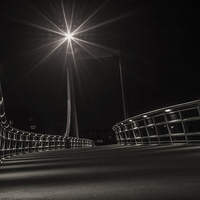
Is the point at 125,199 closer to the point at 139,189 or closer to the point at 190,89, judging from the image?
the point at 139,189

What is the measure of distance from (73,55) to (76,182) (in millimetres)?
31898

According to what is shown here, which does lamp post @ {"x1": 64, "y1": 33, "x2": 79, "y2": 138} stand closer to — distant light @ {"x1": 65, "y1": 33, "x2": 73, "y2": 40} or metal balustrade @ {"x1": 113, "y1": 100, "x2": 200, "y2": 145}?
distant light @ {"x1": 65, "y1": 33, "x2": 73, "y2": 40}

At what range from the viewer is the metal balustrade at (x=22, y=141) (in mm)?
9938

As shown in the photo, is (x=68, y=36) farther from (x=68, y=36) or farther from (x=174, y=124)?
(x=174, y=124)

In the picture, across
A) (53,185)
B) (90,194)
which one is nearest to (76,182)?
(53,185)

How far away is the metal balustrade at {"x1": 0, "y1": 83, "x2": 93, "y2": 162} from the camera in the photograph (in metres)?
9.94

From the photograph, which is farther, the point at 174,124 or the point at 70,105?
the point at 70,105

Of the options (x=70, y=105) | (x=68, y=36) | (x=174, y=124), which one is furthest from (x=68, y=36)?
(x=174, y=124)

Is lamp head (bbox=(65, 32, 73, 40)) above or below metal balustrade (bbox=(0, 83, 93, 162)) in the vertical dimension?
above

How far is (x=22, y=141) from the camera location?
48.5ft

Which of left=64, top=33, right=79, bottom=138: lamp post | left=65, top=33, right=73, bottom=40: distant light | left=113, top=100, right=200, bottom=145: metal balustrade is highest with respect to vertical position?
left=65, top=33, right=73, bottom=40: distant light

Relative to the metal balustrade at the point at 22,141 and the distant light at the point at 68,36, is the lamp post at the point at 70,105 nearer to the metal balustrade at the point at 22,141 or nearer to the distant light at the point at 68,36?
the distant light at the point at 68,36

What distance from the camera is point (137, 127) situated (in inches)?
575

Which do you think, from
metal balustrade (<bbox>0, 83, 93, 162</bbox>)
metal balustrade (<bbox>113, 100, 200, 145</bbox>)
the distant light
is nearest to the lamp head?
the distant light
